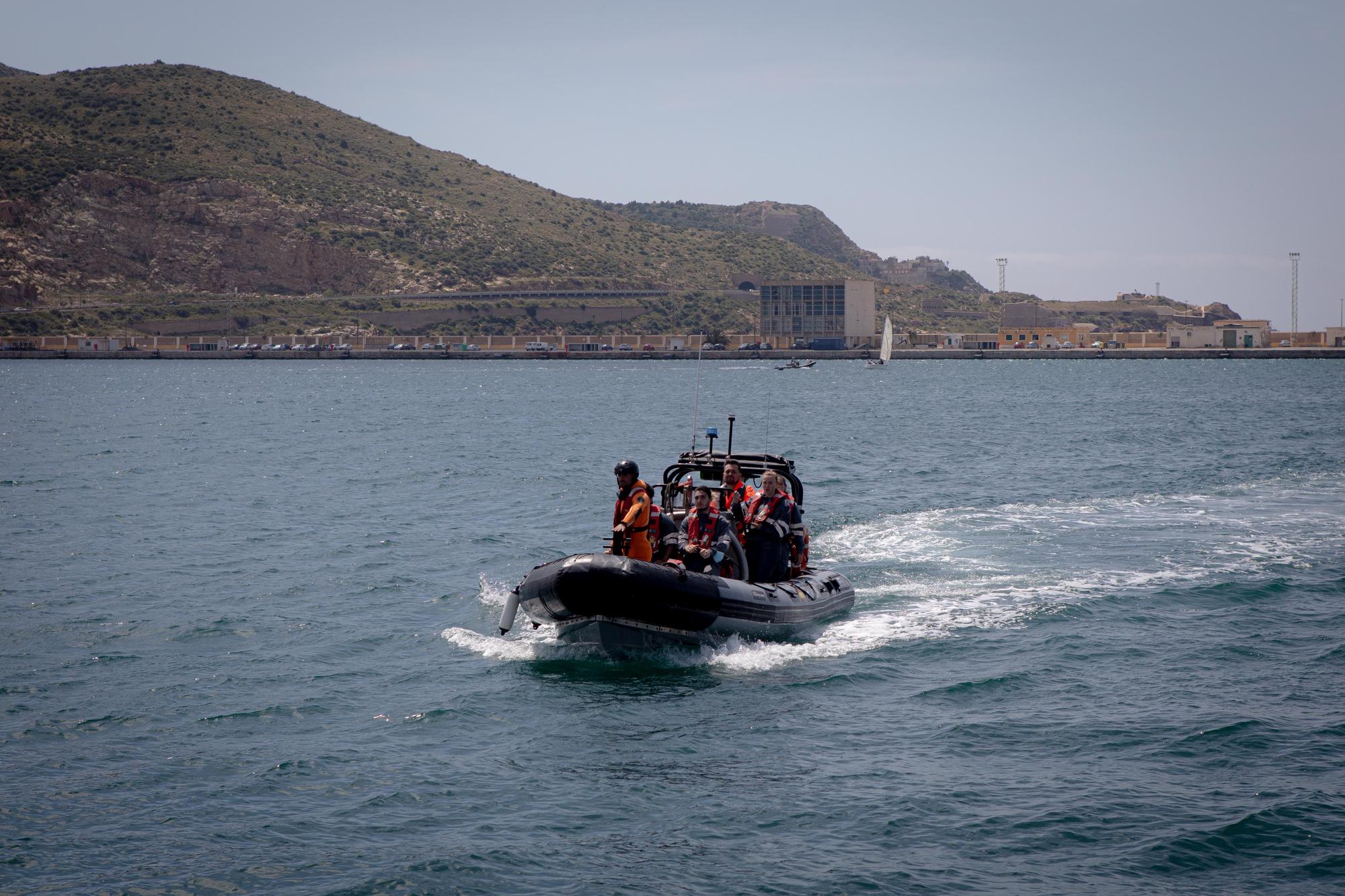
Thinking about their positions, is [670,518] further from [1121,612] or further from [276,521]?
[276,521]

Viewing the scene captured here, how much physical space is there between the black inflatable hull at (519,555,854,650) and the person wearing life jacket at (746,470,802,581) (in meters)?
0.79

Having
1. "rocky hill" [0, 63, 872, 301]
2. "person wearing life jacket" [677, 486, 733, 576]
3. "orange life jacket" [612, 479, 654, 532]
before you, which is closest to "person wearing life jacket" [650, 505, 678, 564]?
"person wearing life jacket" [677, 486, 733, 576]

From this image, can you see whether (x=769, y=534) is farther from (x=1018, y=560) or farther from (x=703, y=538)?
(x=1018, y=560)

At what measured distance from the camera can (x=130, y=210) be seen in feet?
477

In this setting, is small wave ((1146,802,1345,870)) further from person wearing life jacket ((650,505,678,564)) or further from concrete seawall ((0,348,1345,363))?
concrete seawall ((0,348,1345,363))

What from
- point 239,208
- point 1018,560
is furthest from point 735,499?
point 239,208

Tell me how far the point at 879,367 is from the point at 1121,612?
125414mm

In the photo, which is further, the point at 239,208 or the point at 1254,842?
the point at 239,208

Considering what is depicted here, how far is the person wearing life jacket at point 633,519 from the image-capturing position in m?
14.9

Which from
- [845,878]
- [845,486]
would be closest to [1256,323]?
[845,486]

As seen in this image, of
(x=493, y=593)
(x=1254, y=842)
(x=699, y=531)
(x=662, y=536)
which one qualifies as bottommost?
(x=1254, y=842)

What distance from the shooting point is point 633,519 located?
586 inches

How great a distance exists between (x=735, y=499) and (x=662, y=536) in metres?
1.28

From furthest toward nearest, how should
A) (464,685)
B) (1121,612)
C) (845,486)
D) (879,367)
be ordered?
1. (879,367)
2. (845,486)
3. (1121,612)
4. (464,685)
